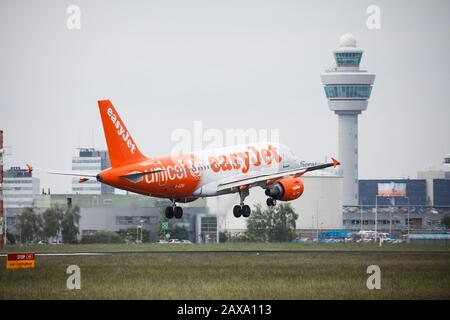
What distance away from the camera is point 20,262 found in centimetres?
7925

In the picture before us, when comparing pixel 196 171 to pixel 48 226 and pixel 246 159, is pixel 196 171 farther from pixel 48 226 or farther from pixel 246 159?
pixel 48 226

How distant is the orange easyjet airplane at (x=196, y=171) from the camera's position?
8919 cm

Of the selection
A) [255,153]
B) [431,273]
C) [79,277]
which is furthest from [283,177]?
[79,277]

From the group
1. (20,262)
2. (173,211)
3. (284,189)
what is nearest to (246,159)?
(284,189)

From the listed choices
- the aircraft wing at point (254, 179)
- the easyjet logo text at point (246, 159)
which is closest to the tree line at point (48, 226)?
the easyjet logo text at point (246, 159)

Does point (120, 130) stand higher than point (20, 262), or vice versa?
point (120, 130)

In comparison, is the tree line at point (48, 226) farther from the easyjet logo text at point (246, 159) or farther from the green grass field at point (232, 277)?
the green grass field at point (232, 277)

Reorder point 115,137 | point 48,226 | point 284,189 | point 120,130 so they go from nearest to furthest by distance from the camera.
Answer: point 115,137
point 120,130
point 284,189
point 48,226

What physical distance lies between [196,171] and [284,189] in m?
8.45

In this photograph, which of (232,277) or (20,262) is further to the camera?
(20,262)

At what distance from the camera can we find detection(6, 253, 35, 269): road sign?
78312 millimetres

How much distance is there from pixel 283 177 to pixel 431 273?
2825 cm

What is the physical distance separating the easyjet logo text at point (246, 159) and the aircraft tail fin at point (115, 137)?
32.4ft

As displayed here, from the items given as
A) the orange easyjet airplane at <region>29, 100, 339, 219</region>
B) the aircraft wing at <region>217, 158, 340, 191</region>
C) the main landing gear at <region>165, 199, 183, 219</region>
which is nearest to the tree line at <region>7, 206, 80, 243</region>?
the orange easyjet airplane at <region>29, 100, 339, 219</region>
